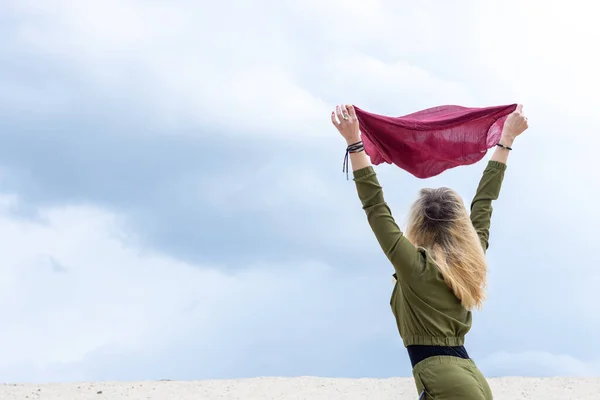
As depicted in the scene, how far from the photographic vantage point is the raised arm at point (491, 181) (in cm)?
290

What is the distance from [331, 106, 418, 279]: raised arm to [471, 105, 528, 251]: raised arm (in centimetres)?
63

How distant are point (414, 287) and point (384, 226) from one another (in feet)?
0.72

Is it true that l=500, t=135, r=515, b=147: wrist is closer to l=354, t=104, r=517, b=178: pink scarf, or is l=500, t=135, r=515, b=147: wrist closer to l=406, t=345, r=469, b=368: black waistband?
l=354, t=104, r=517, b=178: pink scarf

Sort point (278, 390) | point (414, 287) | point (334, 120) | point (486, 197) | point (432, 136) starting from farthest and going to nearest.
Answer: point (278, 390)
point (432, 136)
point (486, 197)
point (334, 120)
point (414, 287)

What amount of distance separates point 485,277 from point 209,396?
7263 mm

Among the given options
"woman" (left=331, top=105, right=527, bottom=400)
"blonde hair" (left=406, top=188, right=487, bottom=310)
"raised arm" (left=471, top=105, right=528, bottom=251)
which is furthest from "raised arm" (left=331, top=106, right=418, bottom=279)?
"raised arm" (left=471, top=105, right=528, bottom=251)

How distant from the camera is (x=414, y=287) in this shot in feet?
7.72

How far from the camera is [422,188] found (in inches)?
104

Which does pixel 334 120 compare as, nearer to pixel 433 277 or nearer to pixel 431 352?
pixel 433 277

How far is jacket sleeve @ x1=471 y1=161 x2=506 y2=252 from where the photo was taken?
2895 millimetres

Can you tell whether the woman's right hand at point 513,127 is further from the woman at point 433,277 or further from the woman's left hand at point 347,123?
the woman's left hand at point 347,123

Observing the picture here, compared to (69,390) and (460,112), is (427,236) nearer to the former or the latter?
(460,112)

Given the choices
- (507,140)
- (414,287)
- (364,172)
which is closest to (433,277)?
(414,287)

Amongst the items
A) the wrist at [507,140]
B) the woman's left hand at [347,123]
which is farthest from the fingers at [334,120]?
the wrist at [507,140]
